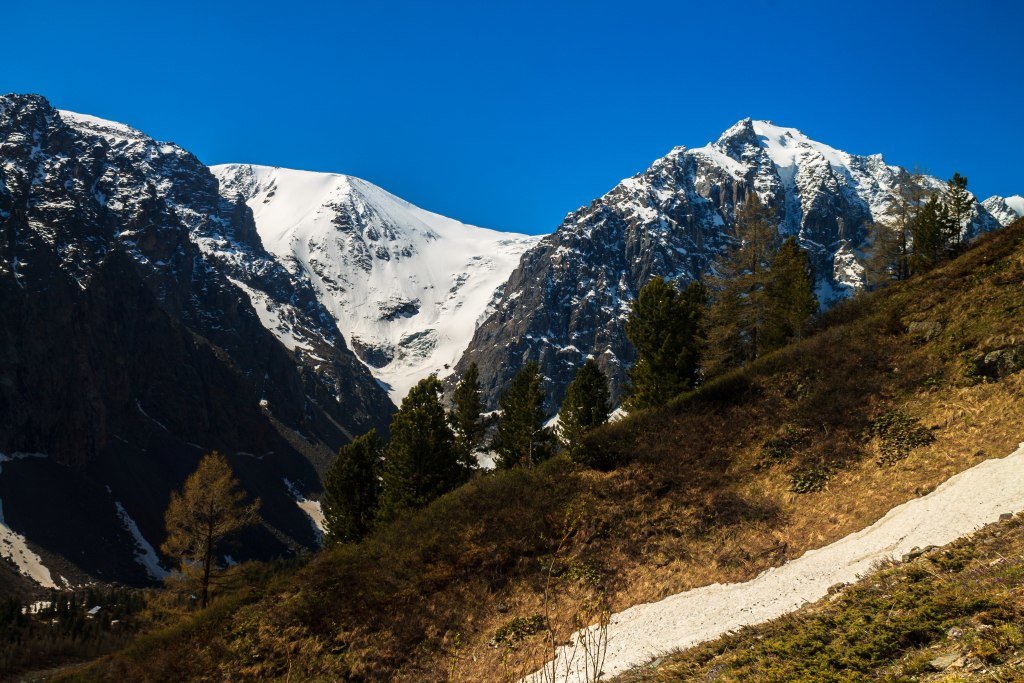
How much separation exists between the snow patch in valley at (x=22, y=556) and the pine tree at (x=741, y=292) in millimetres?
105622

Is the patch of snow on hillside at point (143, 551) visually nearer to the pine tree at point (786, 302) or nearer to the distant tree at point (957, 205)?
the pine tree at point (786, 302)

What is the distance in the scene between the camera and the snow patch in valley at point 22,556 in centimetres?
9419

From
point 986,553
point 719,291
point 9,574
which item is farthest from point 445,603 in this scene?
point 9,574

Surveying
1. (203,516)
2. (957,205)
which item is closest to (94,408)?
(203,516)

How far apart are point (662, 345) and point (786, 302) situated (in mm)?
16482

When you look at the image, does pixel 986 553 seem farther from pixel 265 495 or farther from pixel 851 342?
pixel 265 495

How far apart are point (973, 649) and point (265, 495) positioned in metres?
176

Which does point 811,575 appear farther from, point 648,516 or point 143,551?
point 143,551

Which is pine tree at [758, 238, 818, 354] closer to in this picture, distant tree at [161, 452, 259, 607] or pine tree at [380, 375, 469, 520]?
pine tree at [380, 375, 469, 520]

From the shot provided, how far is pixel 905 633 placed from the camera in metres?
8.07

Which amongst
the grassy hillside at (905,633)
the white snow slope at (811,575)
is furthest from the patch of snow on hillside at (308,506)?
the grassy hillside at (905,633)

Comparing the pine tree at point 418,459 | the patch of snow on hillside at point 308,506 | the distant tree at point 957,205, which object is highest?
the distant tree at point 957,205

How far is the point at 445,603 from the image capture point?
19.7 meters

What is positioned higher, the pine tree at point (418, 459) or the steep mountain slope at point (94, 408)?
the steep mountain slope at point (94, 408)
